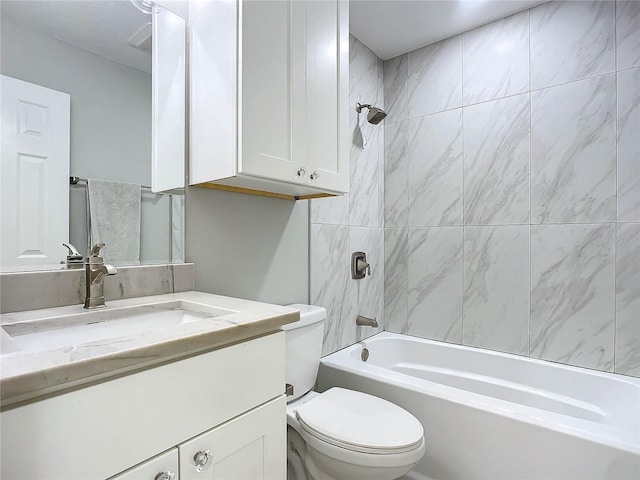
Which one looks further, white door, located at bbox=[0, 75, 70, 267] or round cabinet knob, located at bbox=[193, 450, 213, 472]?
white door, located at bbox=[0, 75, 70, 267]

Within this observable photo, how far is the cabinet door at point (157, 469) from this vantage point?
24.5 inches

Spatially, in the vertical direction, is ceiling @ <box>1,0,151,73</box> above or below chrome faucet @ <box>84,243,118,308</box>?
above

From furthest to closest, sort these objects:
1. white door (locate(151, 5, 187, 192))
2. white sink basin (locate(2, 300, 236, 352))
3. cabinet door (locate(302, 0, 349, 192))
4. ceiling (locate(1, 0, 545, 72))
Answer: cabinet door (locate(302, 0, 349, 192)) → white door (locate(151, 5, 187, 192)) → ceiling (locate(1, 0, 545, 72)) → white sink basin (locate(2, 300, 236, 352))

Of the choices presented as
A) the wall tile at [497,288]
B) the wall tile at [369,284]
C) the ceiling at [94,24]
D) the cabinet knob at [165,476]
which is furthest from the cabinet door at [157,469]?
the wall tile at [497,288]

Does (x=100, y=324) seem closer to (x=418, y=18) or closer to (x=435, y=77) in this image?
(x=418, y=18)

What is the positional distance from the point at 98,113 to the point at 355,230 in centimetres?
154

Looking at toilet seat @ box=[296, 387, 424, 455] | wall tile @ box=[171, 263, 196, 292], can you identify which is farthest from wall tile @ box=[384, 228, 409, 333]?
wall tile @ box=[171, 263, 196, 292]

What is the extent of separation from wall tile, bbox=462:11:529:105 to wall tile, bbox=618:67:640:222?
45 cm

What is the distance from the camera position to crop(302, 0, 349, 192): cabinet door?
1.37 meters

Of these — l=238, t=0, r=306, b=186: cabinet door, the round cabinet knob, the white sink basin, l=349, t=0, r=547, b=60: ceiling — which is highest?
l=349, t=0, r=547, b=60: ceiling

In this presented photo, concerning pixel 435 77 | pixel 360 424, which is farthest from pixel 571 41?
pixel 360 424

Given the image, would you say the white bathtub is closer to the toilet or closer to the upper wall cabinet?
the toilet

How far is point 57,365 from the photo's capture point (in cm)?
52

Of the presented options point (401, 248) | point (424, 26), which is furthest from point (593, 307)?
point (424, 26)
